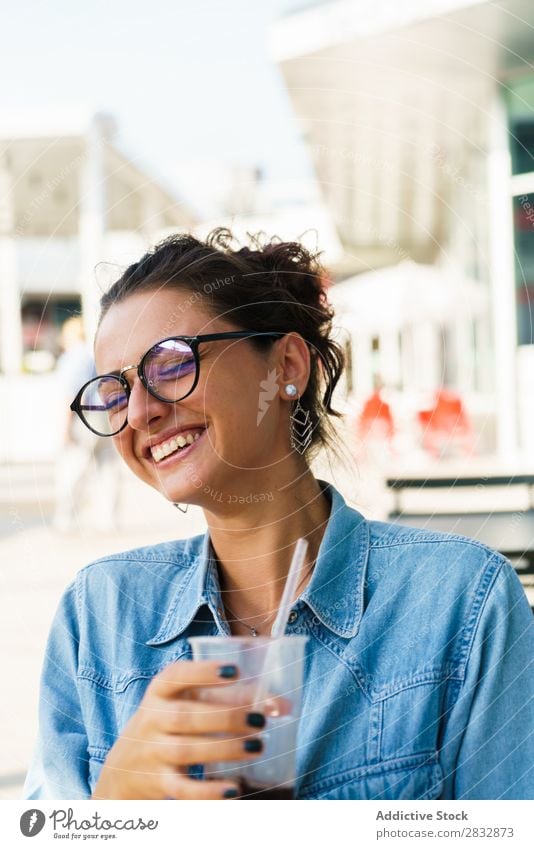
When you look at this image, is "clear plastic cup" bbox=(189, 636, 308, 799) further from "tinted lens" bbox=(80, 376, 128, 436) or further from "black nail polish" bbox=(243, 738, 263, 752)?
"tinted lens" bbox=(80, 376, 128, 436)

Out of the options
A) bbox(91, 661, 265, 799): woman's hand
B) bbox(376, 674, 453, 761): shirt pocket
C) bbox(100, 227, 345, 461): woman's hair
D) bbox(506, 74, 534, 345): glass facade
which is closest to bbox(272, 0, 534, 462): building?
bbox(506, 74, 534, 345): glass facade

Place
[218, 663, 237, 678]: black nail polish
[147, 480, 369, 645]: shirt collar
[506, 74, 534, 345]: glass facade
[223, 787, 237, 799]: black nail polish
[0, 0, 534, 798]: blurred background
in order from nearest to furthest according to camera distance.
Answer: [218, 663, 237, 678]: black nail polish < [223, 787, 237, 799]: black nail polish < [147, 480, 369, 645]: shirt collar < [0, 0, 534, 798]: blurred background < [506, 74, 534, 345]: glass facade

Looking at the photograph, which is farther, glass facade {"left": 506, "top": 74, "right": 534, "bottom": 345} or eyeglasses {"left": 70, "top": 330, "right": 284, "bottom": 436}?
glass facade {"left": 506, "top": 74, "right": 534, "bottom": 345}

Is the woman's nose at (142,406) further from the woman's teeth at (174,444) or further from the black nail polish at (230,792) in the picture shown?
the black nail polish at (230,792)

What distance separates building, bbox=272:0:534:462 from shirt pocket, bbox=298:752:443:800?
504 mm

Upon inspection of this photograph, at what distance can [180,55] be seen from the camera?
91cm

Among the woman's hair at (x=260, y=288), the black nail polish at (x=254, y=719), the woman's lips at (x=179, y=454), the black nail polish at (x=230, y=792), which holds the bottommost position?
the black nail polish at (x=230, y=792)

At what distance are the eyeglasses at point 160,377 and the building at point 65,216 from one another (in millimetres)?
132

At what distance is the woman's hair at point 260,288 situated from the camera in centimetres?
79

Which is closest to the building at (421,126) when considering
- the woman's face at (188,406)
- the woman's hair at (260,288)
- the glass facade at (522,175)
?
the glass facade at (522,175)

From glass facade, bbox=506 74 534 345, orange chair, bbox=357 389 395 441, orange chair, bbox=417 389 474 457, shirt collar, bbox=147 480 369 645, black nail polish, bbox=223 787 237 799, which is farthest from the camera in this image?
orange chair, bbox=417 389 474 457

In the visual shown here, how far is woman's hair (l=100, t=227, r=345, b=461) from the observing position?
788mm

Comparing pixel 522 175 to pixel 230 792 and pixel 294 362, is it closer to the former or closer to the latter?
pixel 294 362

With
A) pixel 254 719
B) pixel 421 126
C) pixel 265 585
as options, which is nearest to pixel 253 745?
pixel 254 719
